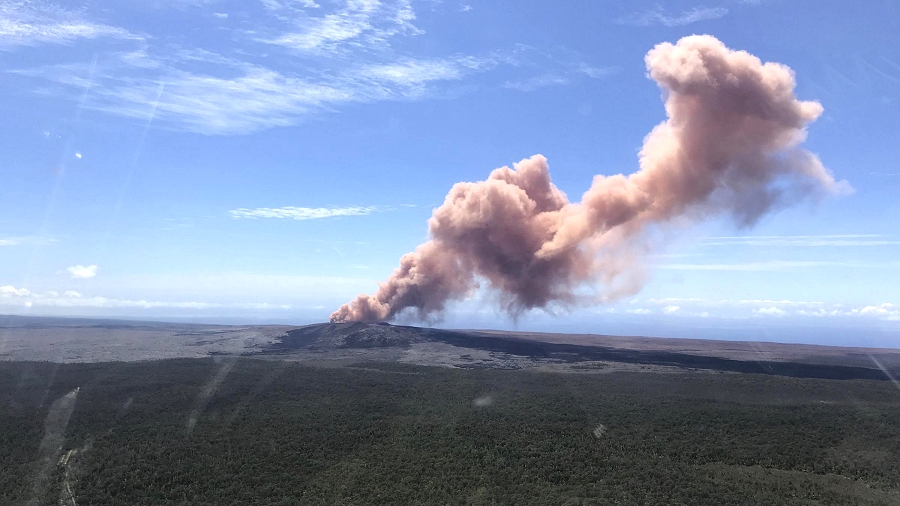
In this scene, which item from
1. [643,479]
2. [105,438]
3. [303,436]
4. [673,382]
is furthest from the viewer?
[673,382]

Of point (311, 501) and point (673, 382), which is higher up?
point (673, 382)

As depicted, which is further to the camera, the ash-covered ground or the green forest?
the ash-covered ground

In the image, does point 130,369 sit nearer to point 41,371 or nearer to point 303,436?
point 41,371

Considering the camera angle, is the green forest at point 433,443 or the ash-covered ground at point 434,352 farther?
the ash-covered ground at point 434,352

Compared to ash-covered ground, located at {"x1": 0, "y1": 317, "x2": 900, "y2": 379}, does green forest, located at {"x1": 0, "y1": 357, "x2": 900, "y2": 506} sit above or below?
below

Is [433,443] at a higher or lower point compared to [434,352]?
lower

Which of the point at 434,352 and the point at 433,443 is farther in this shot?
the point at 434,352

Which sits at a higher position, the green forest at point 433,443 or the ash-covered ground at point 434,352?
the ash-covered ground at point 434,352

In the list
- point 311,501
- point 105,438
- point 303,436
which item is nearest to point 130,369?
point 105,438
